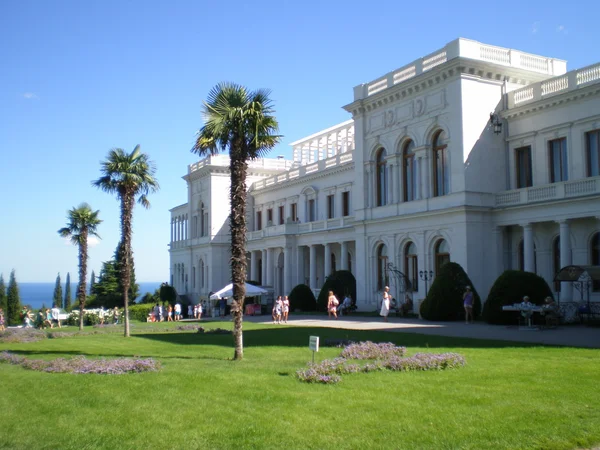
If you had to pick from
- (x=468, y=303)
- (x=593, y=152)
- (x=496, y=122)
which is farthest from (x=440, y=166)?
(x=468, y=303)

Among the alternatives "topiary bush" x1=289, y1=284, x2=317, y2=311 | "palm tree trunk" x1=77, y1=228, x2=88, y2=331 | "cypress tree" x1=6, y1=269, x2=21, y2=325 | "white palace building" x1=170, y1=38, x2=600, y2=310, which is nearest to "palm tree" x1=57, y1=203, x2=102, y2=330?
"palm tree trunk" x1=77, y1=228, x2=88, y2=331

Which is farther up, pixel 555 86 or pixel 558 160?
pixel 555 86

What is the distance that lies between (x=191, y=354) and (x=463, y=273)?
17835mm

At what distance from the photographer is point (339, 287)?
45.2 m

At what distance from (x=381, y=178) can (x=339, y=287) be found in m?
8.09

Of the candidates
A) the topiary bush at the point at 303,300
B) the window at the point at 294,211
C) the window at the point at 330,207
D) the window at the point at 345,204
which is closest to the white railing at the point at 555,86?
the window at the point at 345,204

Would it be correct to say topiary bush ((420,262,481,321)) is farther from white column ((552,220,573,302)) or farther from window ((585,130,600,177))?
window ((585,130,600,177))

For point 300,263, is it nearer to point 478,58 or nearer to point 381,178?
point 381,178

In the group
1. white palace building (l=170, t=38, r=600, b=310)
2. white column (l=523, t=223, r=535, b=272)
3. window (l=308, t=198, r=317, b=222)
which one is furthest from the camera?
window (l=308, t=198, r=317, b=222)

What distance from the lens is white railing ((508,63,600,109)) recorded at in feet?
107

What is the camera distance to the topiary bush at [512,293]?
1111 inches

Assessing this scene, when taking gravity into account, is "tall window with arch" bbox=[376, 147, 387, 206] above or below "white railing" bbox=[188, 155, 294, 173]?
below

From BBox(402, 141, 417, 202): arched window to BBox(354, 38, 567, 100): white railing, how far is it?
4301mm

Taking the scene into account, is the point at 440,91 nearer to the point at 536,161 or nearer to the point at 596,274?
the point at 536,161
